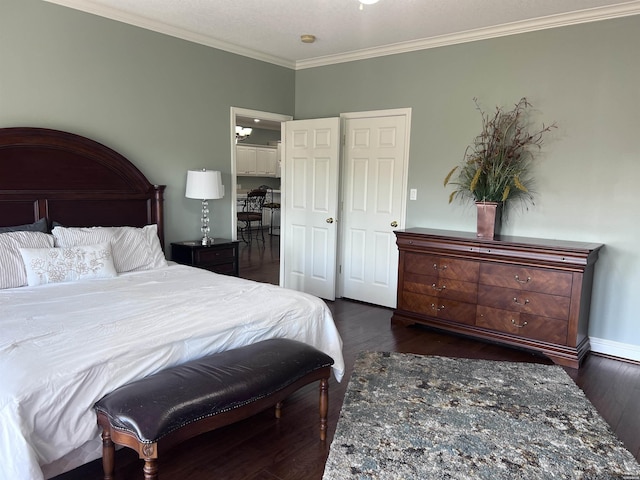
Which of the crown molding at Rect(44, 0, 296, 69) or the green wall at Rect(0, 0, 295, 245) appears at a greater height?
the crown molding at Rect(44, 0, 296, 69)

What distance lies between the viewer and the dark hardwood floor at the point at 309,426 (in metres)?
2.17

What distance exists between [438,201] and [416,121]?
0.84 m

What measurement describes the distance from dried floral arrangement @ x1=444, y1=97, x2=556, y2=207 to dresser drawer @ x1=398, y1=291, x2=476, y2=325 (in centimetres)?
94

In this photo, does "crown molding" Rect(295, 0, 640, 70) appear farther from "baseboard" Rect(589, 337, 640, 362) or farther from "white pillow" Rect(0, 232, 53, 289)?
"white pillow" Rect(0, 232, 53, 289)

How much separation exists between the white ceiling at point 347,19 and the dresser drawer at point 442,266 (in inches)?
79.3

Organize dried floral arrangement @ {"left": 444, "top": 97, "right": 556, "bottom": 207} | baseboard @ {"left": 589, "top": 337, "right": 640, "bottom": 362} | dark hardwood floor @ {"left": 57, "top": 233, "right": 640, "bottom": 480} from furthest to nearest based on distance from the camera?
dried floral arrangement @ {"left": 444, "top": 97, "right": 556, "bottom": 207}
baseboard @ {"left": 589, "top": 337, "right": 640, "bottom": 362}
dark hardwood floor @ {"left": 57, "top": 233, "right": 640, "bottom": 480}

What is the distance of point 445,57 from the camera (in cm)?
439

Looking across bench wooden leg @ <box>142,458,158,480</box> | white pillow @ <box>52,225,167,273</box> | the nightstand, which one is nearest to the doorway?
the nightstand

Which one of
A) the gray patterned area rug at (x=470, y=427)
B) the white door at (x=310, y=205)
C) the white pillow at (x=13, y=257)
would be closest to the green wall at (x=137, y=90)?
the white door at (x=310, y=205)

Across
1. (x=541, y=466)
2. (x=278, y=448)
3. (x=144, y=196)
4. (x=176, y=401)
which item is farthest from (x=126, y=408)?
(x=144, y=196)

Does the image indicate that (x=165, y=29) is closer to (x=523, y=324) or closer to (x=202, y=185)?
(x=202, y=185)

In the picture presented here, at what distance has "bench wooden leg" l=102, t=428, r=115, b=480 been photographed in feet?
6.34

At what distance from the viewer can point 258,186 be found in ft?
36.7

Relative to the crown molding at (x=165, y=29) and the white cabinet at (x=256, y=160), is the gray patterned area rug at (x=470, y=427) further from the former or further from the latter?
the white cabinet at (x=256, y=160)
